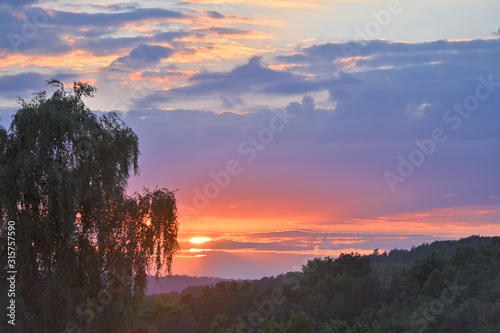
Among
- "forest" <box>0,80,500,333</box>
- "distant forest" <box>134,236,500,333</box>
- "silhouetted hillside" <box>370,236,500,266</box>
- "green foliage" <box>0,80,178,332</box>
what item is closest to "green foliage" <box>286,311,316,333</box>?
"distant forest" <box>134,236,500,333</box>

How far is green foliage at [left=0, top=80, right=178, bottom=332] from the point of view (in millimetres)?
21359

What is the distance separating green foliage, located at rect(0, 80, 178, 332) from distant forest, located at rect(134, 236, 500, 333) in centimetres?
4081

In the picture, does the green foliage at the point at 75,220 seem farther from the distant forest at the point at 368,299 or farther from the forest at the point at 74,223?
the distant forest at the point at 368,299

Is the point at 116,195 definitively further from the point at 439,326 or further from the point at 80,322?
the point at 439,326

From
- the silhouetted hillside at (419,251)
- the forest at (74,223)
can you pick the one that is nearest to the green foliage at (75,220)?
the forest at (74,223)

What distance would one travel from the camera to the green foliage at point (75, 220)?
841 inches

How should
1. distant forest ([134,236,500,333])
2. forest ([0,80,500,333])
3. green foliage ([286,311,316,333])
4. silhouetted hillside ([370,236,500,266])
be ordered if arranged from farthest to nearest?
silhouetted hillside ([370,236,500,266]) → distant forest ([134,236,500,333]) → green foliage ([286,311,316,333]) → forest ([0,80,500,333])

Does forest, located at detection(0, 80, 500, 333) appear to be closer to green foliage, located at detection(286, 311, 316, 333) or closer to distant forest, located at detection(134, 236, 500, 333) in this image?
green foliage, located at detection(286, 311, 316, 333)

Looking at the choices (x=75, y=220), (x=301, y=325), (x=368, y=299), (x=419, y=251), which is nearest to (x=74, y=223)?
(x=75, y=220)

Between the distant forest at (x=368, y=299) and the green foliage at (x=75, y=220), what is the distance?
40815 mm

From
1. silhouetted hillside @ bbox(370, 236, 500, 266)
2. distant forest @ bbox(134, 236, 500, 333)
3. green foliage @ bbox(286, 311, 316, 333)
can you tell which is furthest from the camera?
silhouetted hillside @ bbox(370, 236, 500, 266)

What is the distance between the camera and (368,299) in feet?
303

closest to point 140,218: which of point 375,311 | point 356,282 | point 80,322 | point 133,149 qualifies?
point 133,149

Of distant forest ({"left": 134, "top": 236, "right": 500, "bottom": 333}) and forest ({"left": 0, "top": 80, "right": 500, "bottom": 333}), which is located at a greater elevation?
forest ({"left": 0, "top": 80, "right": 500, "bottom": 333})
